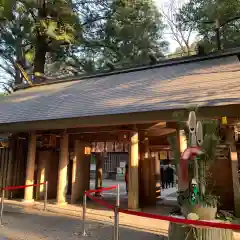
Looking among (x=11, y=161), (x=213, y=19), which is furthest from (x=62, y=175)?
(x=213, y=19)

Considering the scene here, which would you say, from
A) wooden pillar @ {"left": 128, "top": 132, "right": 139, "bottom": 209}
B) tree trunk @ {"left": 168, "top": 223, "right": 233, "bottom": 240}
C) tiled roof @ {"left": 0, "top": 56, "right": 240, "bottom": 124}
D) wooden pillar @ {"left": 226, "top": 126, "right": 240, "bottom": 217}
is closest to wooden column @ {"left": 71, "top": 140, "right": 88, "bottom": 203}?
tiled roof @ {"left": 0, "top": 56, "right": 240, "bottom": 124}

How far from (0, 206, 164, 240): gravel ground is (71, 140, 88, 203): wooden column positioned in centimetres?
221

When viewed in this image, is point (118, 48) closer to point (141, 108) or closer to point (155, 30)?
point (155, 30)

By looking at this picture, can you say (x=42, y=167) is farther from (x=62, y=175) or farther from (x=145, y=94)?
(x=145, y=94)

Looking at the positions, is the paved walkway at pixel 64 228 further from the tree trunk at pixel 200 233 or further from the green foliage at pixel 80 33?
the green foliage at pixel 80 33

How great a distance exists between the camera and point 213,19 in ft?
44.1

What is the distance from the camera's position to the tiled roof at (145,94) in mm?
5684

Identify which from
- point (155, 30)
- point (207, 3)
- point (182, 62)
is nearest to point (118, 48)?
point (155, 30)

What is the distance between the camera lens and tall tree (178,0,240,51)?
12.9 m

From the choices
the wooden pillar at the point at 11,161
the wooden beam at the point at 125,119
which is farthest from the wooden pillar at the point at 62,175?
the wooden pillar at the point at 11,161

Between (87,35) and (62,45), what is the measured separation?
6.50ft

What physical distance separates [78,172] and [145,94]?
4.10 m

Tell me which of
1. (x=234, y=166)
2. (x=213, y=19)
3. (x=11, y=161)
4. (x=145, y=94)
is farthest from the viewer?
(x=213, y=19)

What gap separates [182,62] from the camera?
9.53 m
